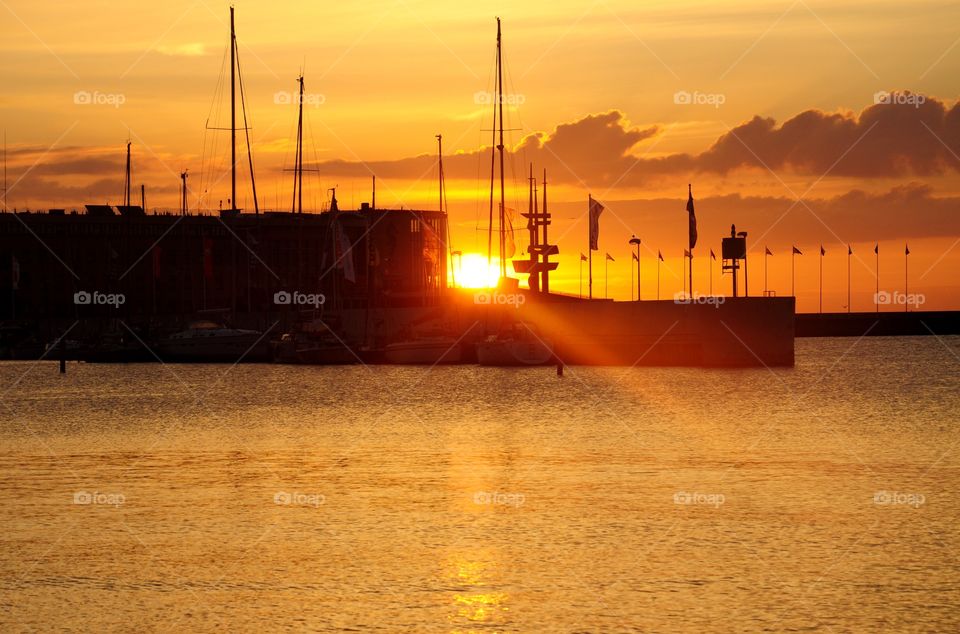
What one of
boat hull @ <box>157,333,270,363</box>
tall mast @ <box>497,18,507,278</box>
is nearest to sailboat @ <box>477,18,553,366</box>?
tall mast @ <box>497,18,507,278</box>

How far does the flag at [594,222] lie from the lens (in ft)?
363

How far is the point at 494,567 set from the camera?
26766mm

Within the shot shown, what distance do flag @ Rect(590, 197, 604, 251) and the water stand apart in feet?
139

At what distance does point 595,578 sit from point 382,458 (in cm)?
2240

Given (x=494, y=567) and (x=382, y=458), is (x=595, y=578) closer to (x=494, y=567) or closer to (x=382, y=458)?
(x=494, y=567)

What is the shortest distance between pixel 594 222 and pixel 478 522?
81883 millimetres

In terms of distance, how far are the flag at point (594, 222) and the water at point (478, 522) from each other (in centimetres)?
4244

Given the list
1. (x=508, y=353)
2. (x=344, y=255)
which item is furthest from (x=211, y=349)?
(x=508, y=353)

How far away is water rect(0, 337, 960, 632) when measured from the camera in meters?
23.5

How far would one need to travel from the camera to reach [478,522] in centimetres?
3222

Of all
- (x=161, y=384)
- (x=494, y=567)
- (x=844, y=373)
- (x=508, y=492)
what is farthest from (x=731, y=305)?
(x=494, y=567)

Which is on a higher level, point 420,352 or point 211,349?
point 211,349

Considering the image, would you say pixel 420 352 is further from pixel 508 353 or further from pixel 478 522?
pixel 478 522

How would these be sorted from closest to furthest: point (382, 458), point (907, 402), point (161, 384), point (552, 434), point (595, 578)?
point (595, 578)
point (382, 458)
point (552, 434)
point (907, 402)
point (161, 384)
